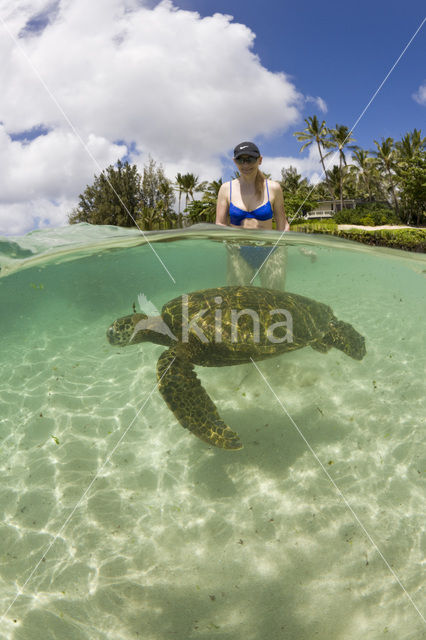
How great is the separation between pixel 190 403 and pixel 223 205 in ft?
9.92

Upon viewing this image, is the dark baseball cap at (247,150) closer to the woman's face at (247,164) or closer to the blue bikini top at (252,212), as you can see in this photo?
→ the woman's face at (247,164)

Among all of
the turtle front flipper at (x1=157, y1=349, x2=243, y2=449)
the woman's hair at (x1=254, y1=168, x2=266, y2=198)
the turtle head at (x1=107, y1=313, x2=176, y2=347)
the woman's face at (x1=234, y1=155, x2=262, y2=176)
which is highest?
the woman's face at (x1=234, y1=155, x2=262, y2=176)

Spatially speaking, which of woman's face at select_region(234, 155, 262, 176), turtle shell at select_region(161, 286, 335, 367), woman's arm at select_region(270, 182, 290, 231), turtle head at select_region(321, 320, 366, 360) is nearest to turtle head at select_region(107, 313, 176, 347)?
turtle shell at select_region(161, 286, 335, 367)

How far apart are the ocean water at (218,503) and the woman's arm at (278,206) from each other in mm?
2877

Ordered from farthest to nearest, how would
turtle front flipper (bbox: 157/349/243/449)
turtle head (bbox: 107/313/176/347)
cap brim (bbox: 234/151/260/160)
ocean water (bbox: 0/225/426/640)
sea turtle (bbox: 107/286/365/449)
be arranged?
turtle head (bbox: 107/313/176/347) → sea turtle (bbox: 107/286/365/449) → cap brim (bbox: 234/151/260/160) → turtle front flipper (bbox: 157/349/243/449) → ocean water (bbox: 0/225/426/640)

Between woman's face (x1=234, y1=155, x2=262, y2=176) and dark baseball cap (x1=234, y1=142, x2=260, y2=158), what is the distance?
0.05m

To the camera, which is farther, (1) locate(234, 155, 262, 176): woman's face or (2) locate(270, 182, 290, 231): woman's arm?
(2) locate(270, 182, 290, 231): woman's arm

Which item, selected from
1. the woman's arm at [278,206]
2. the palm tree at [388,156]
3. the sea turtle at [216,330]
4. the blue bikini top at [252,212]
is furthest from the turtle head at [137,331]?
the palm tree at [388,156]

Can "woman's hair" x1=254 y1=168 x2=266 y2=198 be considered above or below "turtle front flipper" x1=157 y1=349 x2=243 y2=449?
above

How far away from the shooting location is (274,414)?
5.41 meters

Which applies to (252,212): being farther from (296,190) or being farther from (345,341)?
(296,190)

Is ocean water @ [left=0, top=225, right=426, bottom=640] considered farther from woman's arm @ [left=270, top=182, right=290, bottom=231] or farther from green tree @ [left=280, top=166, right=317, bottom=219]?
green tree @ [left=280, top=166, right=317, bottom=219]

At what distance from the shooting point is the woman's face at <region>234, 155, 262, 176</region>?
177 inches

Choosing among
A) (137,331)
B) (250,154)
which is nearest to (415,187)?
(250,154)
